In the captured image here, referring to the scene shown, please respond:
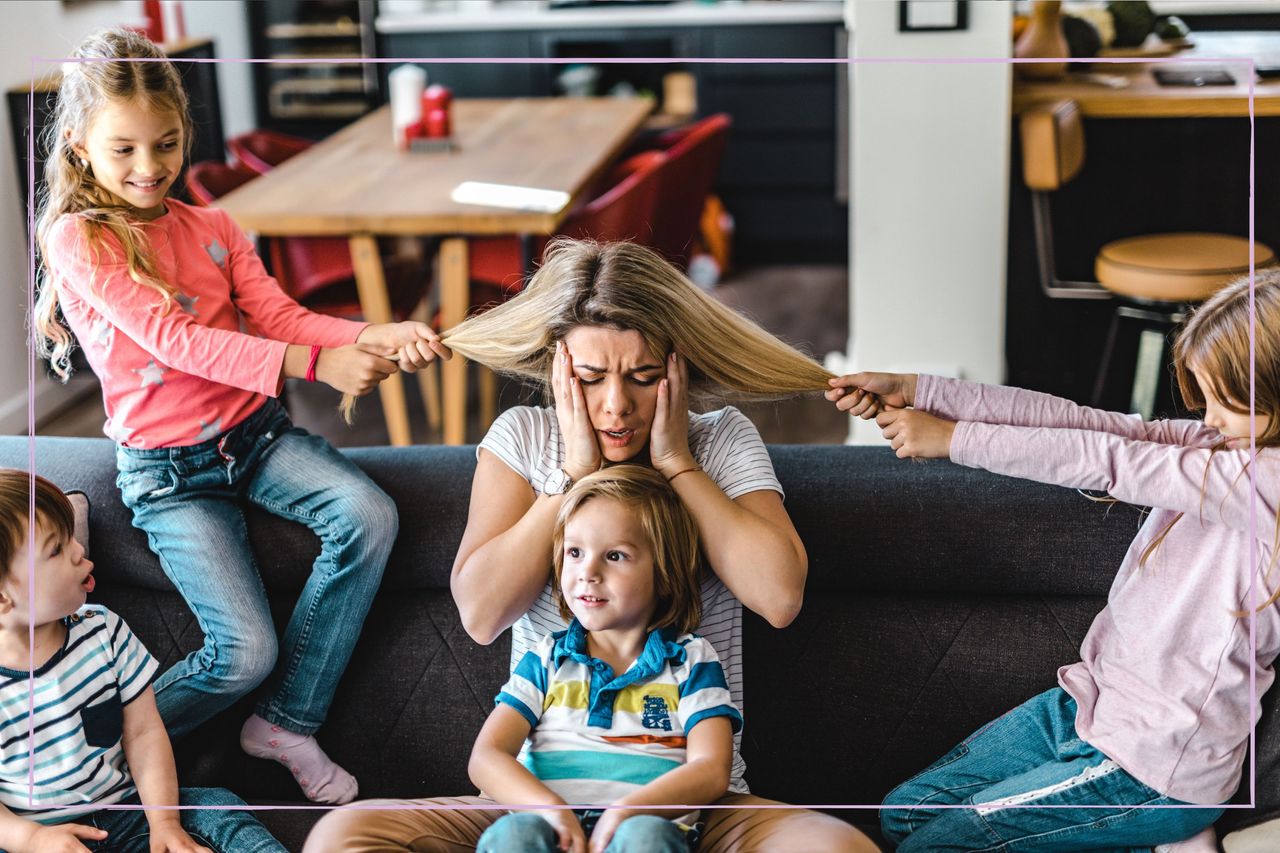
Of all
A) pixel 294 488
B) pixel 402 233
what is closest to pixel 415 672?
pixel 294 488

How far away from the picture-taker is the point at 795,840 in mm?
1279

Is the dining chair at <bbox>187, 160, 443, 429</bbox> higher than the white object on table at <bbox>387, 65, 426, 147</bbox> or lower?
lower

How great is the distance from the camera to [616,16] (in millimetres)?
5223

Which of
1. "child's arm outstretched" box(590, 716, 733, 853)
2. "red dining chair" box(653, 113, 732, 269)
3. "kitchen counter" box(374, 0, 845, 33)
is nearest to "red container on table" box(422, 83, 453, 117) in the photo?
"red dining chair" box(653, 113, 732, 269)

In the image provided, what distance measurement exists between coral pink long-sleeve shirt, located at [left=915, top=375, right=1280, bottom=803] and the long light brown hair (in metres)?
0.29

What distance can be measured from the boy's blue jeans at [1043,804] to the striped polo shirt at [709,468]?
0.21 meters

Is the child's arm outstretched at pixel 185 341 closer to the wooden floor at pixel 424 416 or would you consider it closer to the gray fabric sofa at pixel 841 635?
the gray fabric sofa at pixel 841 635

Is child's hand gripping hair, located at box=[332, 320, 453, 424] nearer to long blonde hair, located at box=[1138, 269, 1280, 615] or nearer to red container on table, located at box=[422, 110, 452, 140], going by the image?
long blonde hair, located at box=[1138, 269, 1280, 615]

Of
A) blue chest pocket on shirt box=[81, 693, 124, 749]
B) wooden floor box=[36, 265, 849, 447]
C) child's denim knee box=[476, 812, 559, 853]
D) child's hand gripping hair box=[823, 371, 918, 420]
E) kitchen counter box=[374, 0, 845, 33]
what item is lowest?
wooden floor box=[36, 265, 849, 447]

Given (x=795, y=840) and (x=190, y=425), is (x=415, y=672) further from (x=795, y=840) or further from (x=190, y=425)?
(x=795, y=840)

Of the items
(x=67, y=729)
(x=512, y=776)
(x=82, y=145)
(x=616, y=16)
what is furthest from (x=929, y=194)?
(x=616, y=16)

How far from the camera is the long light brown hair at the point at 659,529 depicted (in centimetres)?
137

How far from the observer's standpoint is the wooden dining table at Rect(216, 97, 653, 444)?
2.93 metres

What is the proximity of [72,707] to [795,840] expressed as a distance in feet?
2.48
